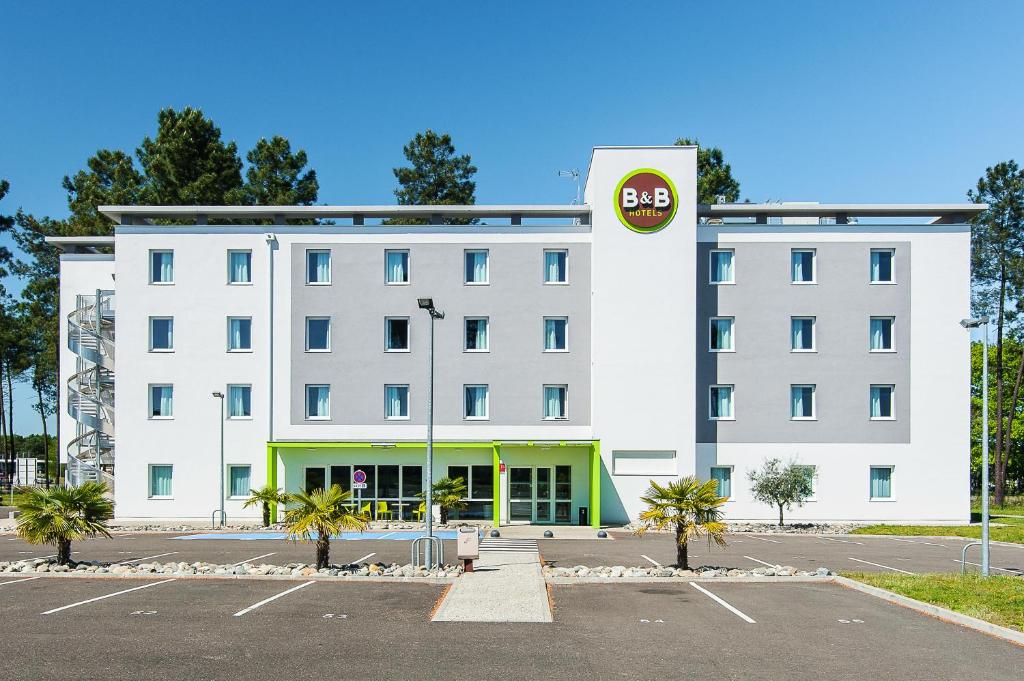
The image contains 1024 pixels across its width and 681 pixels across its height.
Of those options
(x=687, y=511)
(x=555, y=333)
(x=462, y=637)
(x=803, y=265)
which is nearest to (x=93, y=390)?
(x=555, y=333)

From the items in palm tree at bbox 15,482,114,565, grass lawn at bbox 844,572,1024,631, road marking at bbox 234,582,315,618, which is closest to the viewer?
grass lawn at bbox 844,572,1024,631

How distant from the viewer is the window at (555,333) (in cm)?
3606

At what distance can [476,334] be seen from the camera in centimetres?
3616

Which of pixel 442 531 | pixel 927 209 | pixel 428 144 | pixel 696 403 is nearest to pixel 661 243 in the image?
pixel 696 403

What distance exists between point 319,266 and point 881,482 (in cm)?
2571

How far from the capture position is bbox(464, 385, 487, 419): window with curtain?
35.9m

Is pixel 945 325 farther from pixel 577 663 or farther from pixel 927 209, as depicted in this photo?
pixel 577 663

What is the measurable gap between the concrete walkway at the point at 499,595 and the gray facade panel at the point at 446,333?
1488 cm

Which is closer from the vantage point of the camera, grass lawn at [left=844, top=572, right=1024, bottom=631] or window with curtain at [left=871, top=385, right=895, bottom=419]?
grass lawn at [left=844, top=572, right=1024, bottom=631]

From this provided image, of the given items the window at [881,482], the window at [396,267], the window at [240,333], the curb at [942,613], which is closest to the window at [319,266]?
the window at [396,267]

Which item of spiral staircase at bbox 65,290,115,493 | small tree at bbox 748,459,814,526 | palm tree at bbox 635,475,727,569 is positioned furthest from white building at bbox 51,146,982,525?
palm tree at bbox 635,475,727,569

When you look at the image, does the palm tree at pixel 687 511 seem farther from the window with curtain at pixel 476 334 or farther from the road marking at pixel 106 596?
the window with curtain at pixel 476 334

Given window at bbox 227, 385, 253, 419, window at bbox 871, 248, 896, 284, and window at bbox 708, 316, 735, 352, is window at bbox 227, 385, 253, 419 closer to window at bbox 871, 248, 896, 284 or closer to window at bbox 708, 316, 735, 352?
window at bbox 708, 316, 735, 352

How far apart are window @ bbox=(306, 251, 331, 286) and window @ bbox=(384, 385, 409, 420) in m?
5.51
